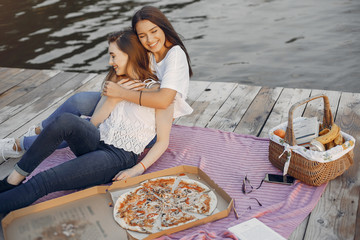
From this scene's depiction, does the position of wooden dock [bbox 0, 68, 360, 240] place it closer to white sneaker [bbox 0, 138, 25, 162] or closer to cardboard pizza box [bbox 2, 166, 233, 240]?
white sneaker [bbox 0, 138, 25, 162]

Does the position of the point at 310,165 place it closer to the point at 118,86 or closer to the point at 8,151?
the point at 118,86

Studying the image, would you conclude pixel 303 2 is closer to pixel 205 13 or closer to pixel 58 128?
pixel 205 13

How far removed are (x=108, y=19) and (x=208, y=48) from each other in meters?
3.14

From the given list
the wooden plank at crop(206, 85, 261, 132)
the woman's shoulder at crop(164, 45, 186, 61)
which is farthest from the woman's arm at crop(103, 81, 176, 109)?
the wooden plank at crop(206, 85, 261, 132)

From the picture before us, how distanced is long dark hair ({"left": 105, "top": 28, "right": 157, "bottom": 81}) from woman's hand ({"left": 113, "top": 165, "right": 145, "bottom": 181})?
723mm

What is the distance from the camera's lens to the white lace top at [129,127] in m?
3.22

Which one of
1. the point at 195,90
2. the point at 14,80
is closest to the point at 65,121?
the point at 195,90

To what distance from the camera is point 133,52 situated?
10.7ft

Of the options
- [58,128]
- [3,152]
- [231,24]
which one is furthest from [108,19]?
[58,128]

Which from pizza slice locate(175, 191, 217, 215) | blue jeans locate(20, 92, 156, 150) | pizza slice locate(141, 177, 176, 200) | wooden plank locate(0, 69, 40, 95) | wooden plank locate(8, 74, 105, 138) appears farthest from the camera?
wooden plank locate(0, 69, 40, 95)

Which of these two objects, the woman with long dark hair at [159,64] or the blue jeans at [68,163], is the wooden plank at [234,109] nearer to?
the woman with long dark hair at [159,64]

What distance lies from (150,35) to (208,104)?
1570 millimetres

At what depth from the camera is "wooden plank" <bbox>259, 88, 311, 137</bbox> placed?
13.2 ft

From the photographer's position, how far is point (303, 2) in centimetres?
966
